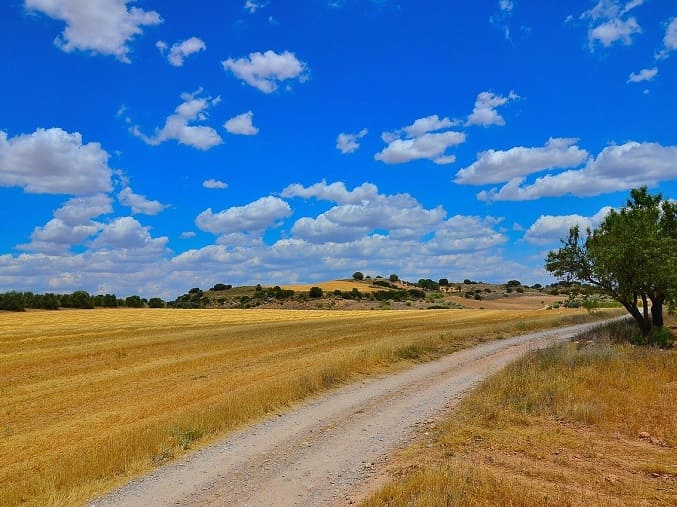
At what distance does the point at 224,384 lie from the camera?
18656 millimetres

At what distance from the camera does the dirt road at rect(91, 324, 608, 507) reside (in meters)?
8.55

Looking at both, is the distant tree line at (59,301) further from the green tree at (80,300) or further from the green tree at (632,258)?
the green tree at (632,258)

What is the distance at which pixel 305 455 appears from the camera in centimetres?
1038

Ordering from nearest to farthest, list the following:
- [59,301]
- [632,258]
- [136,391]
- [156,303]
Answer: [136,391]
[632,258]
[59,301]
[156,303]

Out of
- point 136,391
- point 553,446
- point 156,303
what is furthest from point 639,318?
point 156,303

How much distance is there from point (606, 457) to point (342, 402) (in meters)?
7.52

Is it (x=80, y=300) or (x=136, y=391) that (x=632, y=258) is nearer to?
(x=136, y=391)

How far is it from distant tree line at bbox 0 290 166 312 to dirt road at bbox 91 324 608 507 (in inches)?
2897

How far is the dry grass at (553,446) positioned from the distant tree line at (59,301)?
77.2m

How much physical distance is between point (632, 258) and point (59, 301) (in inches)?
3232

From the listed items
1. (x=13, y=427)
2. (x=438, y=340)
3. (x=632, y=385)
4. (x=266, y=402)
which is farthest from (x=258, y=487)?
(x=438, y=340)

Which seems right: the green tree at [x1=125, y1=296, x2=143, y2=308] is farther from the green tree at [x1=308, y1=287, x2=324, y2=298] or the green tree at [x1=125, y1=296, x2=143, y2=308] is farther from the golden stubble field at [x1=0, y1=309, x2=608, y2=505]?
the golden stubble field at [x1=0, y1=309, x2=608, y2=505]

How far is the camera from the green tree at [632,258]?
27141 mm

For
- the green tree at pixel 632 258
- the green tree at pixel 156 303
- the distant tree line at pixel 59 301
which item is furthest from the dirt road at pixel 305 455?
the green tree at pixel 156 303
